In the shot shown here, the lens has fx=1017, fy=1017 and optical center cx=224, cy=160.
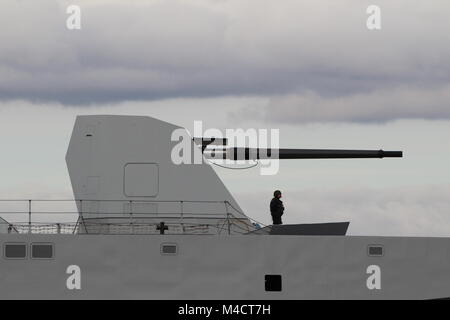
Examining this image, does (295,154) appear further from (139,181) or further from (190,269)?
(190,269)

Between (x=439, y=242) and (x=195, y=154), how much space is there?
25.4 ft

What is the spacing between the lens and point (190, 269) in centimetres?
2791

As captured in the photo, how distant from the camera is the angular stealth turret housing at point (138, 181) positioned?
30281 mm

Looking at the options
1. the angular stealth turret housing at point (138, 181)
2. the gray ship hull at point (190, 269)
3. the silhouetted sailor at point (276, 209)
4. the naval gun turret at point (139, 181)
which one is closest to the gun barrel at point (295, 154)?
the naval gun turret at point (139, 181)

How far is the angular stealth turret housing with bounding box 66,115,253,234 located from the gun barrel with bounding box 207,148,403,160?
37.7 inches

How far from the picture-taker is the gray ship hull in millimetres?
27891

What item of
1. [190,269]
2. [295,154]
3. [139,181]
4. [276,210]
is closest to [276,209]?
[276,210]

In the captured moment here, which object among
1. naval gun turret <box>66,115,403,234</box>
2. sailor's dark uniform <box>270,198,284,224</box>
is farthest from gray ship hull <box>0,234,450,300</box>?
naval gun turret <box>66,115,403,234</box>

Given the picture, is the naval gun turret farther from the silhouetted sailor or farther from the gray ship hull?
the gray ship hull

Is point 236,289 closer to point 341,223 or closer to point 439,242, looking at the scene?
point 341,223

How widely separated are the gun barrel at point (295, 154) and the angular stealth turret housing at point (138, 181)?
96 centimetres

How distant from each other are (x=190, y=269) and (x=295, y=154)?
6.06m

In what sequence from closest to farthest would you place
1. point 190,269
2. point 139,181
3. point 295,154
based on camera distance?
point 190,269, point 139,181, point 295,154
